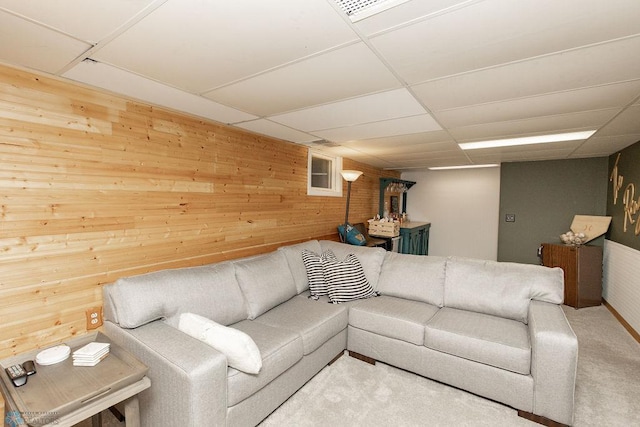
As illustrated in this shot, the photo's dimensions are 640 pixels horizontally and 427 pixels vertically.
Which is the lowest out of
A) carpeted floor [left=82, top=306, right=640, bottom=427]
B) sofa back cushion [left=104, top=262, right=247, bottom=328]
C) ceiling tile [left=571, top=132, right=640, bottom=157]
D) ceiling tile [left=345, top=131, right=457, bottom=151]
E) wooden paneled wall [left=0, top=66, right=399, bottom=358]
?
carpeted floor [left=82, top=306, right=640, bottom=427]

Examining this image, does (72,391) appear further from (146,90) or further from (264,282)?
(146,90)

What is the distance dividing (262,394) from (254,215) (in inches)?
74.7

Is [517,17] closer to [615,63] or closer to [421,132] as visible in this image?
[615,63]

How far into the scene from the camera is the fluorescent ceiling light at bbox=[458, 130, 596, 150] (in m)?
3.15

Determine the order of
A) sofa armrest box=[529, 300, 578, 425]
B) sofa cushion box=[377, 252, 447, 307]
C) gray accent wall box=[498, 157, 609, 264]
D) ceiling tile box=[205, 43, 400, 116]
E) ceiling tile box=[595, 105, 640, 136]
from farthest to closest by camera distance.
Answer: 1. gray accent wall box=[498, 157, 609, 264]
2. sofa cushion box=[377, 252, 447, 307]
3. ceiling tile box=[595, 105, 640, 136]
4. sofa armrest box=[529, 300, 578, 425]
5. ceiling tile box=[205, 43, 400, 116]

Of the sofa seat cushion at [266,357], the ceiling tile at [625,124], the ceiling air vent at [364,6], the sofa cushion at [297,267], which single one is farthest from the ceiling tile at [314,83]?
the ceiling tile at [625,124]

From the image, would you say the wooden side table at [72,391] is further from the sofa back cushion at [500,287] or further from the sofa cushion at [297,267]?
the sofa back cushion at [500,287]

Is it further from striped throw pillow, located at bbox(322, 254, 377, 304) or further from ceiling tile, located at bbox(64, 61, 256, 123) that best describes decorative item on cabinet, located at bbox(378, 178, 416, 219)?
ceiling tile, located at bbox(64, 61, 256, 123)

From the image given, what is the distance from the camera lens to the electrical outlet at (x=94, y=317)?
2.02 metres

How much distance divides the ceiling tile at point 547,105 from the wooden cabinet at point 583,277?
2225 mm

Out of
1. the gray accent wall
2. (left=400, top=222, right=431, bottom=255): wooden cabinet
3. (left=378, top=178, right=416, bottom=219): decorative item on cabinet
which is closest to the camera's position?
the gray accent wall

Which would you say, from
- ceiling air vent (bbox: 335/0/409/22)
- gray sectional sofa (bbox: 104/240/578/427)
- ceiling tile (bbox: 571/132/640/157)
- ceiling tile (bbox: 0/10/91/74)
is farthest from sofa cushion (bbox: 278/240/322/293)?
ceiling tile (bbox: 571/132/640/157)

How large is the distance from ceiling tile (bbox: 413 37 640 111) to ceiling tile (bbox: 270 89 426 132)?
17 cm

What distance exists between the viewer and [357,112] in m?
2.46
